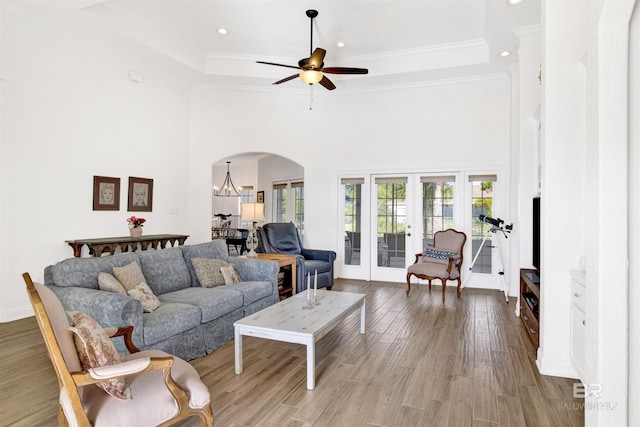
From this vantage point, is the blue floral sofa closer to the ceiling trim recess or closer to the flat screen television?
the flat screen television

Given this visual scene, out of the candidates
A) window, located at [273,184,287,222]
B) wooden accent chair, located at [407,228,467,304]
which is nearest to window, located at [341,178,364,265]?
wooden accent chair, located at [407,228,467,304]

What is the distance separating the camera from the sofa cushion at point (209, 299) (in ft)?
10.8

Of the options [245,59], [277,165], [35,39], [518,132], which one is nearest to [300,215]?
[277,165]

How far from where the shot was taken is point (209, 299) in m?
3.41

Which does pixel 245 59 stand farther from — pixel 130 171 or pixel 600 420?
pixel 600 420

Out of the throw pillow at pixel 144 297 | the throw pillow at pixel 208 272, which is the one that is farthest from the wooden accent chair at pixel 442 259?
the throw pillow at pixel 144 297

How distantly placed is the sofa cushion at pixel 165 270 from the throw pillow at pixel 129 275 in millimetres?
239

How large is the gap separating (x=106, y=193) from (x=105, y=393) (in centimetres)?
427

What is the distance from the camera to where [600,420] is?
5.90 feet

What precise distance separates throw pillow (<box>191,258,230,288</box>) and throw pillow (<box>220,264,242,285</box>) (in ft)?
0.12

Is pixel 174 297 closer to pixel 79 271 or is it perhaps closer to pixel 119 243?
pixel 79 271

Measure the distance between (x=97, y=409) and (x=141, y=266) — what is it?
2.09 m

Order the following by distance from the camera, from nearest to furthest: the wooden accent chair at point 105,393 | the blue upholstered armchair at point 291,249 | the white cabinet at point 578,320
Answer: the wooden accent chair at point 105,393, the white cabinet at point 578,320, the blue upholstered armchair at point 291,249

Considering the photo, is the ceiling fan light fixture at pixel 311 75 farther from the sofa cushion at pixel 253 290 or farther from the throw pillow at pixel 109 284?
the throw pillow at pixel 109 284
